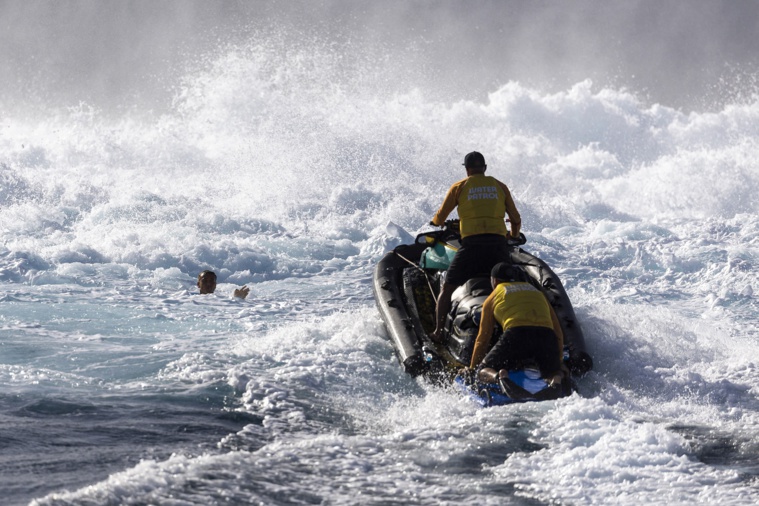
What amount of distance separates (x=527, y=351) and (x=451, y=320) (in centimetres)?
128

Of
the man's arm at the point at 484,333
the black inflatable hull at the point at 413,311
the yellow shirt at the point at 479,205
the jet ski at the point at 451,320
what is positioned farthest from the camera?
the yellow shirt at the point at 479,205

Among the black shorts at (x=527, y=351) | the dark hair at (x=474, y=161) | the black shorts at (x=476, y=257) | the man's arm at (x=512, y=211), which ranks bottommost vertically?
the black shorts at (x=527, y=351)

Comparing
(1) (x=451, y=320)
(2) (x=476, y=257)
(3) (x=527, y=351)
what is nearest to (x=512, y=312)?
(3) (x=527, y=351)

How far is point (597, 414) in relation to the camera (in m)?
5.23

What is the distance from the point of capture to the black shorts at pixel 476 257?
7.29 metres

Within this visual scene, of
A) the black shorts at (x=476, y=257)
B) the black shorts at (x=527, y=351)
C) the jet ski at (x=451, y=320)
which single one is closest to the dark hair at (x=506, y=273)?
the jet ski at (x=451, y=320)

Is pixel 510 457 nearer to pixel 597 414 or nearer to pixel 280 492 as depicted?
pixel 597 414

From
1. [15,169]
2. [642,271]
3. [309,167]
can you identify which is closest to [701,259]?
[642,271]

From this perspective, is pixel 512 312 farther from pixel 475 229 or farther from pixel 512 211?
pixel 512 211

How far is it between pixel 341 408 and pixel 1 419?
232cm

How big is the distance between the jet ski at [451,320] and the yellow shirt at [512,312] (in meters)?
0.24

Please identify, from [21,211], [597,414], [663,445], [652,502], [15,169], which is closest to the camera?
[652,502]

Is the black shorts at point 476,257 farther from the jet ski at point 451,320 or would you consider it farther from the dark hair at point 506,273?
the dark hair at point 506,273

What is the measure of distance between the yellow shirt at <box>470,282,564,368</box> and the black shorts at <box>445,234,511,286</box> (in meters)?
1.03
